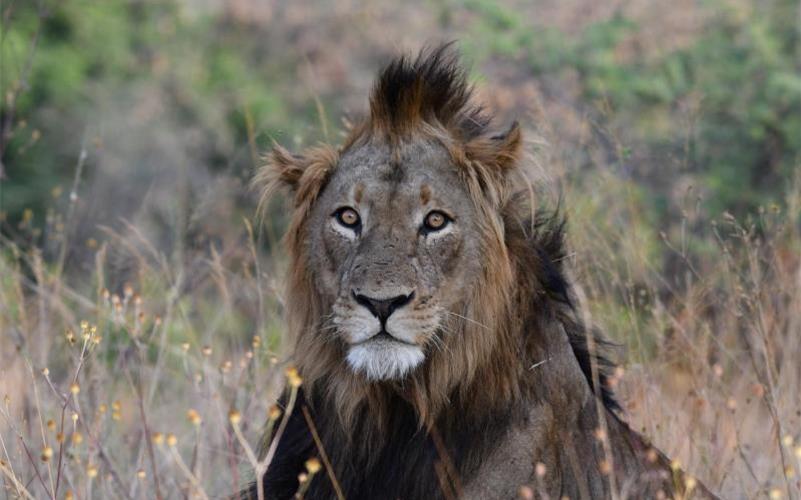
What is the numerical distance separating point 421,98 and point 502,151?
0.39m

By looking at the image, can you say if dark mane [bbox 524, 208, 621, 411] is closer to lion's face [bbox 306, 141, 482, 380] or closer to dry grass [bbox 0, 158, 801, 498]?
lion's face [bbox 306, 141, 482, 380]

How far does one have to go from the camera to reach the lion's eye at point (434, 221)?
500 cm

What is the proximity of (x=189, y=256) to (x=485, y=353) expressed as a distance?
3.71 metres

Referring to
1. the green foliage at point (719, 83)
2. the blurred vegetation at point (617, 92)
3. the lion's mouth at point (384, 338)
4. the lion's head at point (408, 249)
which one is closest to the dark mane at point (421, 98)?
the lion's head at point (408, 249)

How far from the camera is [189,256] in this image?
8219 millimetres

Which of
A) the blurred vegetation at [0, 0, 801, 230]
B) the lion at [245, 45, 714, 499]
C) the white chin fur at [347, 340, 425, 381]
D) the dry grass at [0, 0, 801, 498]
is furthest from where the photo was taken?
the blurred vegetation at [0, 0, 801, 230]

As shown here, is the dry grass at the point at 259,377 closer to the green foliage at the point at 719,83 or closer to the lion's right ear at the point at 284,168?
the lion's right ear at the point at 284,168

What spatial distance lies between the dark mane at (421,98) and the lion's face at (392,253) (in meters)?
0.13

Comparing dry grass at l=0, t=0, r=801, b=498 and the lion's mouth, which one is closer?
the lion's mouth

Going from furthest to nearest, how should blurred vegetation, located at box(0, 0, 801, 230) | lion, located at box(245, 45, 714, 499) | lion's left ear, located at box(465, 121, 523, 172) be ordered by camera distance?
blurred vegetation, located at box(0, 0, 801, 230) < lion's left ear, located at box(465, 121, 523, 172) < lion, located at box(245, 45, 714, 499)

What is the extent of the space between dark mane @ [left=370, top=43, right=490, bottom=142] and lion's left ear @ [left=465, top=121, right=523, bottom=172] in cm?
13

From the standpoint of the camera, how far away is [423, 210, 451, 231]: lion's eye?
5.00 m

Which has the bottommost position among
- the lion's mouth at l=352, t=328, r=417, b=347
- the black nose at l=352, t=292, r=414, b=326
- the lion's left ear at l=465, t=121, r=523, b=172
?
the lion's mouth at l=352, t=328, r=417, b=347

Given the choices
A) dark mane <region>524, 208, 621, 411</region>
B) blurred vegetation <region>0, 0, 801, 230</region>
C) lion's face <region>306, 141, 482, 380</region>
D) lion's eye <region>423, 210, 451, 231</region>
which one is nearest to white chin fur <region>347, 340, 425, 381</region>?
lion's face <region>306, 141, 482, 380</region>
